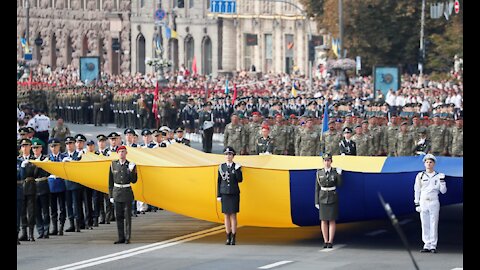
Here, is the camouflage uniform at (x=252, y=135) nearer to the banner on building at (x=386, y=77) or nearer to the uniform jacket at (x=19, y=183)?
the uniform jacket at (x=19, y=183)

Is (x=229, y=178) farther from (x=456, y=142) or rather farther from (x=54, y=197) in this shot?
(x=456, y=142)

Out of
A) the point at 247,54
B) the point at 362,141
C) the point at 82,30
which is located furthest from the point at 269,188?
the point at 82,30

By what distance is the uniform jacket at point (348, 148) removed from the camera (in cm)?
3169

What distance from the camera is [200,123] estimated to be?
162 feet

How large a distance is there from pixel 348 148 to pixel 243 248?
7.49m

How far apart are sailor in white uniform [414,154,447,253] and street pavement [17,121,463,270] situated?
25cm

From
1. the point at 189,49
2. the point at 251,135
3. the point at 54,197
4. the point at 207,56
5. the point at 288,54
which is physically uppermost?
the point at 189,49

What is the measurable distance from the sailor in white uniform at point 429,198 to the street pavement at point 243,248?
25 cm

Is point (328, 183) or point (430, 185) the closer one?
point (430, 185)

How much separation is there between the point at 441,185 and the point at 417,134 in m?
9.74

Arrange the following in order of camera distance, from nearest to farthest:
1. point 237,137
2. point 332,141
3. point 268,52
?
point 332,141 < point 237,137 < point 268,52

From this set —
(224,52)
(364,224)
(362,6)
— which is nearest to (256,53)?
(224,52)

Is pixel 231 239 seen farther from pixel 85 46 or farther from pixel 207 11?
pixel 85 46

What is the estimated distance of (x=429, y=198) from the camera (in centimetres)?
2392
